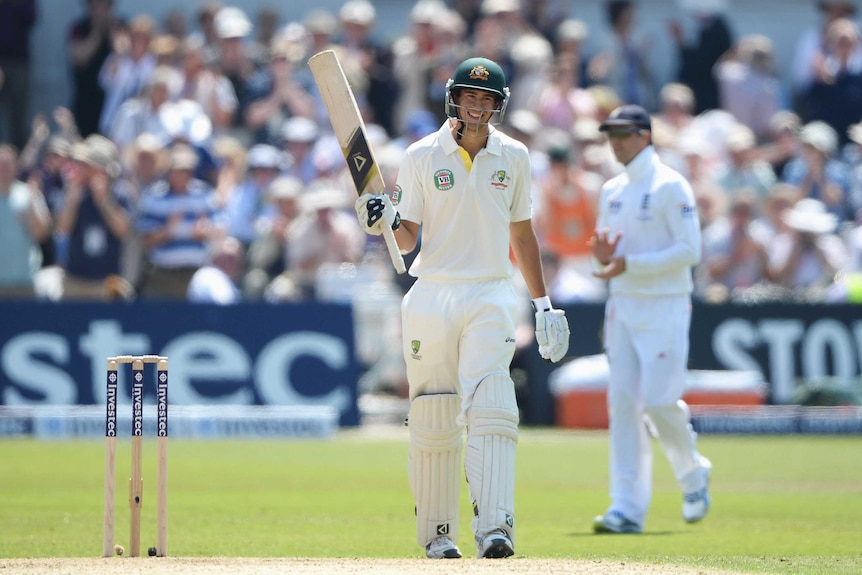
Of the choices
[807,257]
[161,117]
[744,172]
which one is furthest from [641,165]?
[744,172]

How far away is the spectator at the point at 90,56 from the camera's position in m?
17.7

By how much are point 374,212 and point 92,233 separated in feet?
28.2

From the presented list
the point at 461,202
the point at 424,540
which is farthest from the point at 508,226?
the point at 424,540

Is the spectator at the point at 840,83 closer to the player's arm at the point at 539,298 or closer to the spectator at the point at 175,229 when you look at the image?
the spectator at the point at 175,229

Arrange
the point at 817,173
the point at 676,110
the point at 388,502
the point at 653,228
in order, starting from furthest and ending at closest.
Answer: the point at 676,110 < the point at 817,173 < the point at 388,502 < the point at 653,228

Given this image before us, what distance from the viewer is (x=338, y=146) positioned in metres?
16.0

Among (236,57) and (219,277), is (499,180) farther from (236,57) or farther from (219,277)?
(236,57)

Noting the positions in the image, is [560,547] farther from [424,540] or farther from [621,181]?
[621,181]

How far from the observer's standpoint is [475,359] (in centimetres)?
708

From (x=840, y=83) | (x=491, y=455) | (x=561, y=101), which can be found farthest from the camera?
(x=840, y=83)

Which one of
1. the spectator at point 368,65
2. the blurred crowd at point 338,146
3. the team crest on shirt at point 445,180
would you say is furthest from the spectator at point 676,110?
the team crest on shirt at point 445,180

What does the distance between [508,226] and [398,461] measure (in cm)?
557

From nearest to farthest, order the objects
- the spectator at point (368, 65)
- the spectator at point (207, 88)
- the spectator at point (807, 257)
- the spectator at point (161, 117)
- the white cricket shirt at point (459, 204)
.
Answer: the white cricket shirt at point (459, 204) < the spectator at point (807, 257) < the spectator at point (161, 117) < the spectator at point (207, 88) < the spectator at point (368, 65)

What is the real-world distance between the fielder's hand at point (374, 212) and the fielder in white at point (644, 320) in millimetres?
2571
